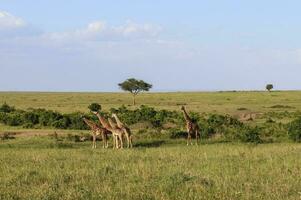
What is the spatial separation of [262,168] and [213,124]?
1670 cm

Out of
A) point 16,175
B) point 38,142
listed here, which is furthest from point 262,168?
point 38,142

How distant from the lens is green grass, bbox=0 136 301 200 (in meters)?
10.3

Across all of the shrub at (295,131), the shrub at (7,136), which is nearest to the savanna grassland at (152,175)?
the shrub at (295,131)

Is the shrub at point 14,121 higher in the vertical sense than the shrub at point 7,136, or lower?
higher

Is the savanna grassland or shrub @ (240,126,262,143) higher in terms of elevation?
the savanna grassland

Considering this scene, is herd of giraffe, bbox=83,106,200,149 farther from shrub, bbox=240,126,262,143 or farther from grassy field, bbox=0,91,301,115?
grassy field, bbox=0,91,301,115

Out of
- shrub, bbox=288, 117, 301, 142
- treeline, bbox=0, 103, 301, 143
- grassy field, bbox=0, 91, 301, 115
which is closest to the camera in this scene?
shrub, bbox=288, 117, 301, 142

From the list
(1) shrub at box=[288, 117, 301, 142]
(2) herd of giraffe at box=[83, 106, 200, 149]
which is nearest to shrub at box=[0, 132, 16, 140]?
(2) herd of giraffe at box=[83, 106, 200, 149]

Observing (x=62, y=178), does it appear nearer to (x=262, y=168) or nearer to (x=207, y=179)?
(x=207, y=179)

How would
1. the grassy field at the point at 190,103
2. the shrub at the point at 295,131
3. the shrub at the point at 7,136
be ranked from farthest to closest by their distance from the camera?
1. the grassy field at the point at 190,103
2. the shrub at the point at 7,136
3. the shrub at the point at 295,131

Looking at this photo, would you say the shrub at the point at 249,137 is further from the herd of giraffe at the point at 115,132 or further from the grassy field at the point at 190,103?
the grassy field at the point at 190,103

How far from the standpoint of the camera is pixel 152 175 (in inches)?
507

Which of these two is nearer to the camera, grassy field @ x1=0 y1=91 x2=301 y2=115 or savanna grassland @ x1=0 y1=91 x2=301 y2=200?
savanna grassland @ x1=0 y1=91 x2=301 y2=200

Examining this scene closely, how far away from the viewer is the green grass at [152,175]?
10.3 meters
